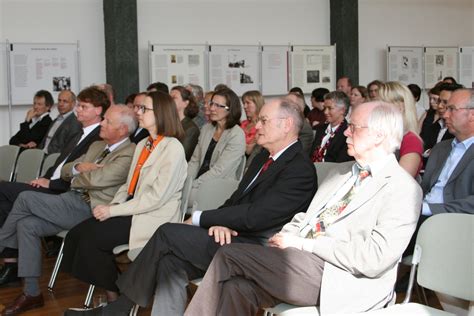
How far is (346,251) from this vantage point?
Answer: 259 centimetres

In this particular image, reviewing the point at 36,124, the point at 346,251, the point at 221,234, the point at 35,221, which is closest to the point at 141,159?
the point at 35,221

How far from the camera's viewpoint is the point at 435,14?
38.5ft

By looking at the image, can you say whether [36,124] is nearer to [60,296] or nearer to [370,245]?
[60,296]

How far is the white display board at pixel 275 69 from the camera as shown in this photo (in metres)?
10.1

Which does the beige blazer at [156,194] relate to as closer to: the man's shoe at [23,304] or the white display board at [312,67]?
the man's shoe at [23,304]

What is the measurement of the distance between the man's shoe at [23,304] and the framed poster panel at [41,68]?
4.91m

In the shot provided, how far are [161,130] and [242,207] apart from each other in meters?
1.02

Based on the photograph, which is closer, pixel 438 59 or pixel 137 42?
pixel 137 42

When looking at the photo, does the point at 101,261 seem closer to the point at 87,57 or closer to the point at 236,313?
the point at 236,313

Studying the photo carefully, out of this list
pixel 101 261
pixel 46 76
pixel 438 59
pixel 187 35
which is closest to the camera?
pixel 101 261

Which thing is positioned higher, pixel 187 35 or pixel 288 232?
pixel 187 35

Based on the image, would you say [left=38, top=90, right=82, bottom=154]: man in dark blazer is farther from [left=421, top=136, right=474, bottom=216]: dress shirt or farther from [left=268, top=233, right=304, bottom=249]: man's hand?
[left=268, top=233, right=304, bottom=249]: man's hand

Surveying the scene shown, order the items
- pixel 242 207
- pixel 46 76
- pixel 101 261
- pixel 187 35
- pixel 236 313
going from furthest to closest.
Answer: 1. pixel 187 35
2. pixel 46 76
3. pixel 101 261
4. pixel 242 207
5. pixel 236 313

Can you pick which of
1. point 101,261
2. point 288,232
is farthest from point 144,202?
point 288,232
